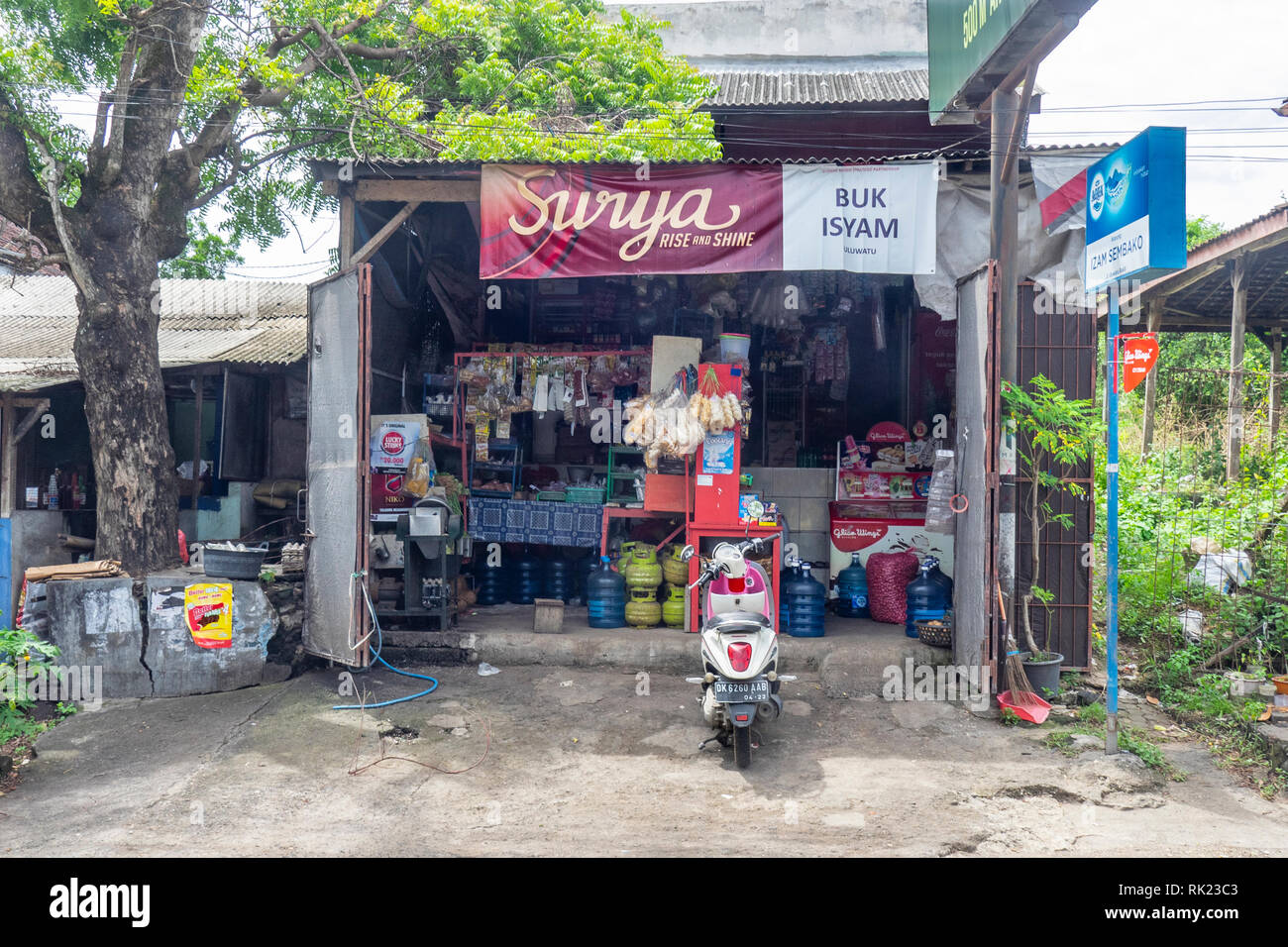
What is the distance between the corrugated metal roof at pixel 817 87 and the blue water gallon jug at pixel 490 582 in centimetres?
735

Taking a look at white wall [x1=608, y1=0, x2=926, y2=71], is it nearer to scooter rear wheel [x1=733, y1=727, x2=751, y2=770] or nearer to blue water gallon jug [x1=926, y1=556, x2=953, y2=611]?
blue water gallon jug [x1=926, y1=556, x2=953, y2=611]

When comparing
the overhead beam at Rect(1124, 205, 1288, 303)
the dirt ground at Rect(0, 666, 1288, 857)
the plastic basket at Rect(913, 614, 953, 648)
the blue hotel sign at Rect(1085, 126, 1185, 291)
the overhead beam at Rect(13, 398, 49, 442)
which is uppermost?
the overhead beam at Rect(1124, 205, 1288, 303)

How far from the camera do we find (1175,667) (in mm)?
7672

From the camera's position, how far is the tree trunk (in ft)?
27.4

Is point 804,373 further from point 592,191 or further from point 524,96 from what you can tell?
point 524,96

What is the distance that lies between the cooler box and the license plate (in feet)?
14.1

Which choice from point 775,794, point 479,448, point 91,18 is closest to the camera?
point 775,794

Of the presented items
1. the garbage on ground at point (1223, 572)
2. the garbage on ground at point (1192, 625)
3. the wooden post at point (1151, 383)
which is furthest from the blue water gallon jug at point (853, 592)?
the wooden post at point (1151, 383)

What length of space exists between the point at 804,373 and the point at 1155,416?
9.94m

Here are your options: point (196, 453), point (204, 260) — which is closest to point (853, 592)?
point (196, 453)

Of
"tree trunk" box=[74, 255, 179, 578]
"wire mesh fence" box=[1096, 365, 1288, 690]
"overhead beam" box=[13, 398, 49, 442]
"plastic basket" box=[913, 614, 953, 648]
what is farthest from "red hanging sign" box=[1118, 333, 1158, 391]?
"overhead beam" box=[13, 398, 49, 442]

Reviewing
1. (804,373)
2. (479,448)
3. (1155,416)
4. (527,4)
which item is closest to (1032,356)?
(804,373)

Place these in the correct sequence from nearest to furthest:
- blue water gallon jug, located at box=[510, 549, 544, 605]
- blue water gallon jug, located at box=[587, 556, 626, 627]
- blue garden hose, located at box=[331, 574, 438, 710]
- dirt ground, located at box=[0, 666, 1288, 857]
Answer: dirt ground, located at box=[0, 666, 1288, 857]
blue garden hose, located at box=[331, 574, 438, 710]
blue water gallon jug, located at box=[587, 556, 626, 627]
blue water gallon jug, located at box=[510, 549, 544, 605]

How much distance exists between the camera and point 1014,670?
7172 millimetres
